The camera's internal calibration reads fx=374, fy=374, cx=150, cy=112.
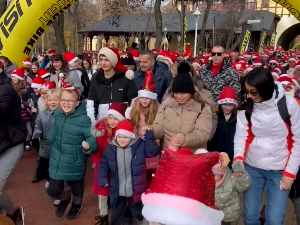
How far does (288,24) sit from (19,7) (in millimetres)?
42737

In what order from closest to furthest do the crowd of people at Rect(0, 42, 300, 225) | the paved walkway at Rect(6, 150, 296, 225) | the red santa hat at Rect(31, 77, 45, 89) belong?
1. the crowd of people at Rect(0, 42, 300, 225)
2. the paved walkway at Rect(6, 150, 296, 225)
3. the red santa hat at Rect(31, 77, 45, 89)

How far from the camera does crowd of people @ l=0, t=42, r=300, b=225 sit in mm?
2141

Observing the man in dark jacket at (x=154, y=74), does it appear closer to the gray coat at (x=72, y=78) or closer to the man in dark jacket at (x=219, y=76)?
the man in dark jacket at (x=219, y=76)

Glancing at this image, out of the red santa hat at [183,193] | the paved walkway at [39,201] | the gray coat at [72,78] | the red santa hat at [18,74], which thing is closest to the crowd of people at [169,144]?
the red santa hat at [183,193]

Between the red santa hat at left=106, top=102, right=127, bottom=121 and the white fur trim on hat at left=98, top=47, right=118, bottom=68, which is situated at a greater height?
the white fur trim on hat at left=98, top=47, right=118, bottom=68

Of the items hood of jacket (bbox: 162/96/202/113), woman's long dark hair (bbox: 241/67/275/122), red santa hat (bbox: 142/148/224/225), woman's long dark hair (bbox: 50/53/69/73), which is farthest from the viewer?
woman's long dark hair (bbox: 50/53/69/73)

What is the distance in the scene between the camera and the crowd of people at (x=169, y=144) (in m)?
2.14

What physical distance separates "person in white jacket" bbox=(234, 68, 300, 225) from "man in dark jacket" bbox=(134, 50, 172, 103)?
223cm

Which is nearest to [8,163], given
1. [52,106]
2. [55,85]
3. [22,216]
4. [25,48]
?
[22,216]

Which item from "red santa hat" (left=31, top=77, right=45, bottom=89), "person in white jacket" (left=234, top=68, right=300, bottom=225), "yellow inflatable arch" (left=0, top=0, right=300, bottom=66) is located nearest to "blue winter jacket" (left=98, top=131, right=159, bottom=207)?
"person in white jacket" (left=234, top=68, right=300, bottom=225)

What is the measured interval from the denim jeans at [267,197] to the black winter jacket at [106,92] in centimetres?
206

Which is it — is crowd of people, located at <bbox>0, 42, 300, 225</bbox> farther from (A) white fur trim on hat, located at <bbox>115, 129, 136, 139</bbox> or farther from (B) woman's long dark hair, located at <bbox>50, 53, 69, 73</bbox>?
(B) woman's long dark hair, located at <bbox>50, 53, 69, 73</bbox>

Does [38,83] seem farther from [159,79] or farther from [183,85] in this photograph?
[183,85]

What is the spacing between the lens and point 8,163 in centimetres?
378
